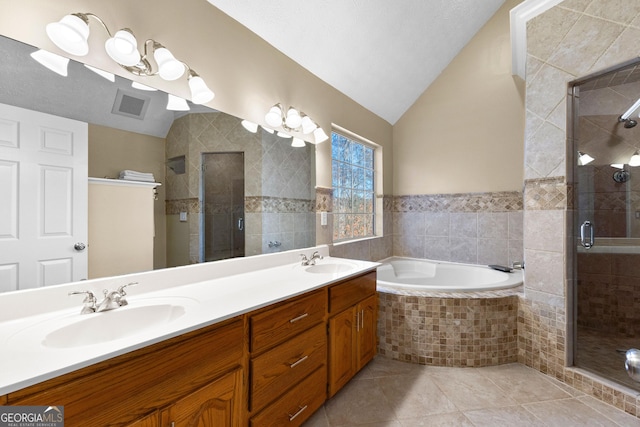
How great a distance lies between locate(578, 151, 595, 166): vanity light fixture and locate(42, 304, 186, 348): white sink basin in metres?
2.54

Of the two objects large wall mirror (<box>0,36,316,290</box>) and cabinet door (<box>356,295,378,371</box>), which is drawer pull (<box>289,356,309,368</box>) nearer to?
cabinet door (<box>356,295,378,371</box>)

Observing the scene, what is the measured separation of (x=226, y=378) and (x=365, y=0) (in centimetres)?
253

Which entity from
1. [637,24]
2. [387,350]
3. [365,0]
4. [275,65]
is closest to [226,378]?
[387,350]

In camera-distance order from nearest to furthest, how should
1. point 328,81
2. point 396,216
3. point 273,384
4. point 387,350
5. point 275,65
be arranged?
point 273,384 < point 275,65 < point 387,350 < point 328,81 < point 396,216

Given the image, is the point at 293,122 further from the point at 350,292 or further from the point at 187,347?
the point at 187,347

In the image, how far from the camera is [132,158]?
132 centimetres

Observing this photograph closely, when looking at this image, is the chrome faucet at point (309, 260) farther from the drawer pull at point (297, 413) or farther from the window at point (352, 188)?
the drawer pull at point (297, 413)

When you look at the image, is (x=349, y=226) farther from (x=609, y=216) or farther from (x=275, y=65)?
(x=609, y=216)

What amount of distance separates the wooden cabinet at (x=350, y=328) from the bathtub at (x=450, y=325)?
0.69ft

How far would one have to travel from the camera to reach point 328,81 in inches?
98.0

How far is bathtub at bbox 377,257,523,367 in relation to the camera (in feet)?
6.70

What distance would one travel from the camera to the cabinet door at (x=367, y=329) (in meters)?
1.85

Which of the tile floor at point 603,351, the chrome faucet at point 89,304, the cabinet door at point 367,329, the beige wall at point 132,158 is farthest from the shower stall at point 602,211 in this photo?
the chrome faucet at point 89,304

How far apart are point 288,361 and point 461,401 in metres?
1.17
